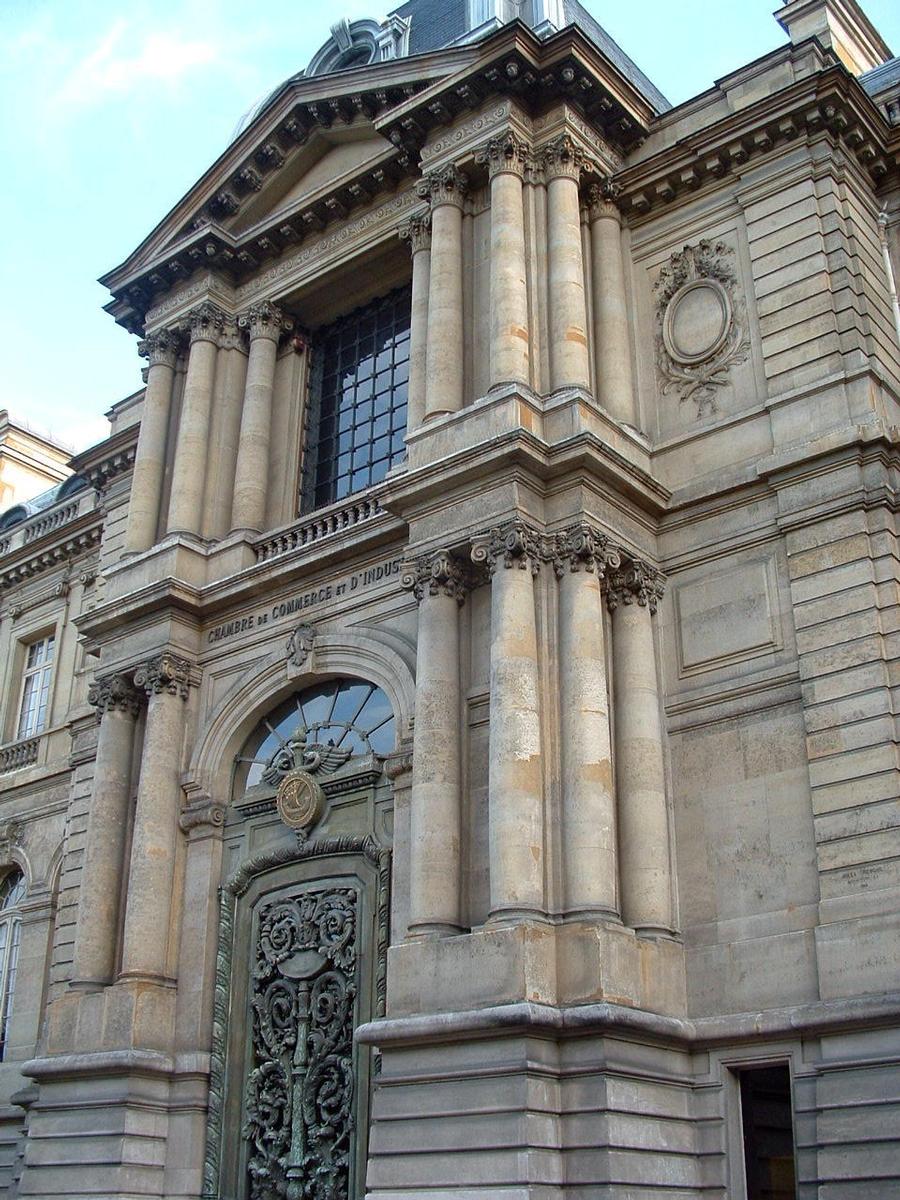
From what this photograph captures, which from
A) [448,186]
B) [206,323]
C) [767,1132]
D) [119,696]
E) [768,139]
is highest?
[206,323]

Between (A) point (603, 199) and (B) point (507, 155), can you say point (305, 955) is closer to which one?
(B) point (507, 155)

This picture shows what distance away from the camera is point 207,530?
23312 mm

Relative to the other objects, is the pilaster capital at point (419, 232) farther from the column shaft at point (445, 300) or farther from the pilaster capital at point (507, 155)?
the pilaster capital at point (507, 155)

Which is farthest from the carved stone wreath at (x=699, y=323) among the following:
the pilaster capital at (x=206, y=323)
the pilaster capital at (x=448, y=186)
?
the pilaster capital at (x=206, y=323)

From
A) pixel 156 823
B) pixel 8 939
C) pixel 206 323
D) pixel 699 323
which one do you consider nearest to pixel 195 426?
pixel 206 323

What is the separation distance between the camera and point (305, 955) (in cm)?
1941

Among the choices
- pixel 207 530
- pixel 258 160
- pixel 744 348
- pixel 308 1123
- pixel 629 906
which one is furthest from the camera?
pixel 258 160

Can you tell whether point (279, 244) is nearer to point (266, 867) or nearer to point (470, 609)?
point (470, 609)

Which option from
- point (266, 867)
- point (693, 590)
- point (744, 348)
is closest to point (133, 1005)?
point (266, 867)

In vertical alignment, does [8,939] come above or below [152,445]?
below

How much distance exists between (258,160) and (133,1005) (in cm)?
1424

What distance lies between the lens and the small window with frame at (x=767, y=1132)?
15555 millimetres

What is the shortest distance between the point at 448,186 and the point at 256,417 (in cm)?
497

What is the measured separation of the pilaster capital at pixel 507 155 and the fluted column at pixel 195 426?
20.3 feet
